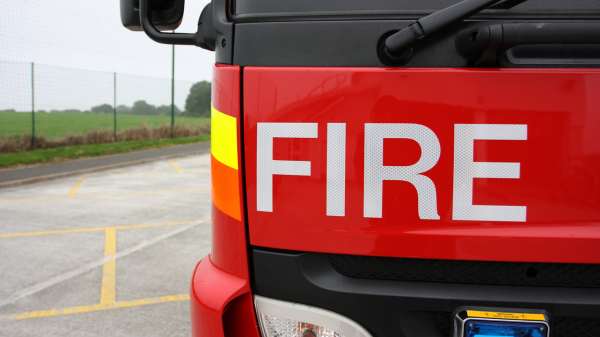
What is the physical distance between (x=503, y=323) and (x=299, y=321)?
0.63 metres

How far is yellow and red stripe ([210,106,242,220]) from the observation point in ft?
4.86

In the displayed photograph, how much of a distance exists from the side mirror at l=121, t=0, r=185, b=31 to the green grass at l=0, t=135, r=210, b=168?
10632 millimetres

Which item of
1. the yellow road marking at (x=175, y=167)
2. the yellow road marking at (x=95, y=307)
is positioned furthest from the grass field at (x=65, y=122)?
the yellow road marking at (x=95, y=307)

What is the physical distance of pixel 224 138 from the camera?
4.99 ft

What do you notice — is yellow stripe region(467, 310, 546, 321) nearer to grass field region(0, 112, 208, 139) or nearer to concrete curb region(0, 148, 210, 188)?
concrete curb region(0, 148, 210, 188)

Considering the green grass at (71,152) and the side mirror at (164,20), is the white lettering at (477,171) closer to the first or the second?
the side mirror at (164,20)

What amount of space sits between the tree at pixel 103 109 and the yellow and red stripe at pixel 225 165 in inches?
621

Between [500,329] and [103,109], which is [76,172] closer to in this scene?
[103,109]

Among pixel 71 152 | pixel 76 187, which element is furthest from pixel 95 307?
pixel 71 152

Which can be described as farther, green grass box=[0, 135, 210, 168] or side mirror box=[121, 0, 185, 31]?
green grass box=[0, 135, 210, 168]

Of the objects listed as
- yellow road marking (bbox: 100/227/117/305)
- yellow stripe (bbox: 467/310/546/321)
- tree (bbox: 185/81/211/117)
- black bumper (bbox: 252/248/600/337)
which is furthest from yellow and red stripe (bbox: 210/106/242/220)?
tree (bbox: 185/81/211/117)

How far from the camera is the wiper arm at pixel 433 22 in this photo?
47.6 inches

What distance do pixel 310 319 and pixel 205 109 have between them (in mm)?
21157

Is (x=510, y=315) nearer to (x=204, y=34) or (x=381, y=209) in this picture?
(x=381, y=209)
